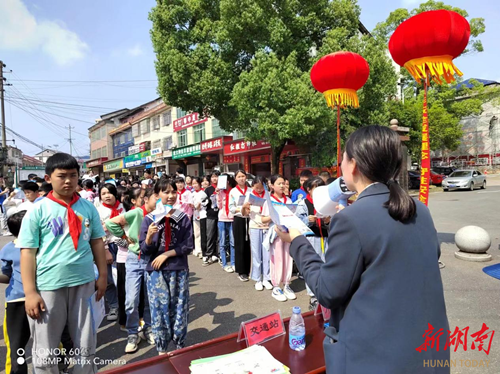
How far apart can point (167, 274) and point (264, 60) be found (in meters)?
9.01

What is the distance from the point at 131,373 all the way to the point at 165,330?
0.92 meters

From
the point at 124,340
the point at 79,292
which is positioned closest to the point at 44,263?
the point at 79,292

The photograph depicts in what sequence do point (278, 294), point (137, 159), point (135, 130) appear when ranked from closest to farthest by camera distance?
point (278, 294), point (137, 159), point (135, 130)

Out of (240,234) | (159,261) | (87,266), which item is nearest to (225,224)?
(240,234)

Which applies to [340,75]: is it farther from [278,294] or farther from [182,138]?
[182,138]

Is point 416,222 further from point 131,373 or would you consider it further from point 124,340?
point 124,340

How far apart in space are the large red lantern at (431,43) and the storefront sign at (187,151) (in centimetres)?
1758

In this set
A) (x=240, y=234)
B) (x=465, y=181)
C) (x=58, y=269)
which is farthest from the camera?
(x=465, y=181)

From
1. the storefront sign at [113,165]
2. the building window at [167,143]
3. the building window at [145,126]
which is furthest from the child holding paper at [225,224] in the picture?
the storefront sign at [113,165]

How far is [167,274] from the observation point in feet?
8.48

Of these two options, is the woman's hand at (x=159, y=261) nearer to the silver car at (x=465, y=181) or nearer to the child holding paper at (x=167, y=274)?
the child holding paper at (x=167, y=274)

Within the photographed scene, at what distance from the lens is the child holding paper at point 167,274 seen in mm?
2523

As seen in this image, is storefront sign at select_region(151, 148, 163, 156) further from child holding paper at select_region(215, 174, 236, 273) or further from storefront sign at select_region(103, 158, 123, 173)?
child holding paper at select_region(215, 174, 236, 273)

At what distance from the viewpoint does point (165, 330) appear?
2553mm
